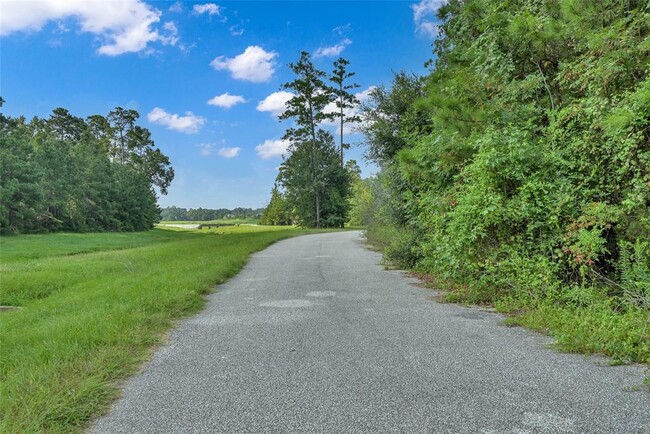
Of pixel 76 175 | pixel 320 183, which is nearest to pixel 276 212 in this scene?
pixel 320 183

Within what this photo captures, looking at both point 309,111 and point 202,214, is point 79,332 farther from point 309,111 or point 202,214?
point 202,214

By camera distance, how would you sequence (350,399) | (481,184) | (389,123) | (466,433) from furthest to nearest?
(389,123), (481,184), (350,399), (466,433)

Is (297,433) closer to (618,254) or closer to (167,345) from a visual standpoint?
(167,345)

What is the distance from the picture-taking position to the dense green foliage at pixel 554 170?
456 centimetres

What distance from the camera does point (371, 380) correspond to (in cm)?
327

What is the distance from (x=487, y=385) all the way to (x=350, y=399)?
1.12 metres

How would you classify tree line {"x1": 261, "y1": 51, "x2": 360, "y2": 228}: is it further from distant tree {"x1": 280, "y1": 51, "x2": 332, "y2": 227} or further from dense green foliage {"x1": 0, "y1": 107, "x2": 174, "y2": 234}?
dense green foliage {"x1": 0, "y1": 107, "x2": 174, "y2": 234}

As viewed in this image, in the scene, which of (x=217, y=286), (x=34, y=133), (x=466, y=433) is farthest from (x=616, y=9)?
(x=34, y=133)

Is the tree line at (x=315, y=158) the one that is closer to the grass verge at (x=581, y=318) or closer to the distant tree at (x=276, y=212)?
the distant tree at (x=276, y=212)

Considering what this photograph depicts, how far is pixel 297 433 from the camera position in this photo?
248 centimetres

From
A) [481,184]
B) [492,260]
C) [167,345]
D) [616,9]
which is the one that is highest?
[616,9]

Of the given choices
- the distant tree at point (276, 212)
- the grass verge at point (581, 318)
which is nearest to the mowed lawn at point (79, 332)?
the grass verge at point (581, 318)

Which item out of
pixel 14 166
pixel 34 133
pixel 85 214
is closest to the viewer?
pixel 14 166

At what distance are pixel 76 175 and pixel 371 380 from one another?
135 feet
